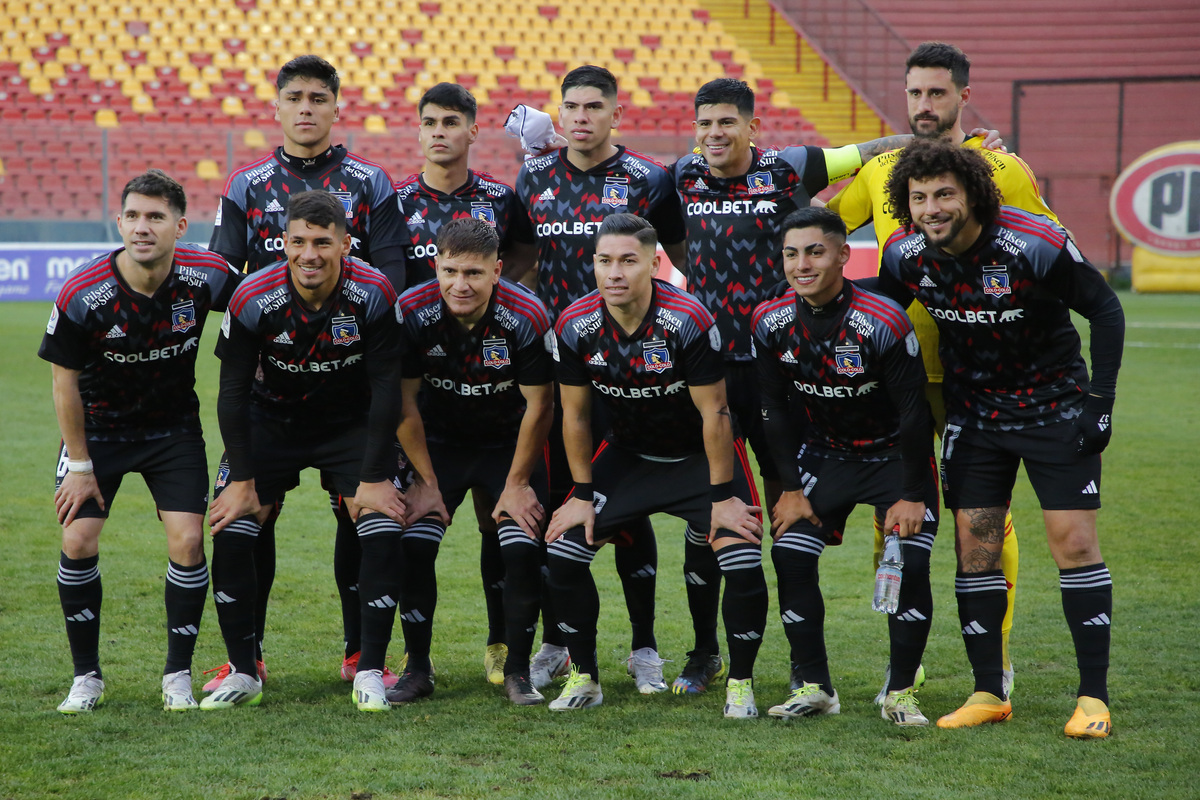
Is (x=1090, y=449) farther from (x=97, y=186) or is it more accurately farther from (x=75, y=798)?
(x=97, y=186)

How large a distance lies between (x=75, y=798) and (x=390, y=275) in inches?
88.3

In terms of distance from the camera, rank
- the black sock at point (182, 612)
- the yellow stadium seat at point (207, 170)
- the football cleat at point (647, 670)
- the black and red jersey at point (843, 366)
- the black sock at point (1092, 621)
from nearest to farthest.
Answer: the black sock at point (1092, 621) < the black and red jersey at point (843, 366) < the black sock at point (182, 612) < the football cleat at point (647, 670) < the yellow stadium seat at point (207, 170)

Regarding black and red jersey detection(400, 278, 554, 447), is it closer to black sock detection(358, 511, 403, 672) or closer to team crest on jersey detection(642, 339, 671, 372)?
team crest on jersey detection(642, 339, 671, 372)

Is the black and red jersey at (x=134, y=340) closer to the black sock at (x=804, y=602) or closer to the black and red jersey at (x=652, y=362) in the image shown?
the black and red jersey at (x=652, y=362)

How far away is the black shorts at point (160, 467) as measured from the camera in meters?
4.36

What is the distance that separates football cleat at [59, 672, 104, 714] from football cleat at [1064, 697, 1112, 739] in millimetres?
3415

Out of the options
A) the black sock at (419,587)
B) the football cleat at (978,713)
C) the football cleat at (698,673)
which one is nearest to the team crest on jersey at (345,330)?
the black sock at (419,587)

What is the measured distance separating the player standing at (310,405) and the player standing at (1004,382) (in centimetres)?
200

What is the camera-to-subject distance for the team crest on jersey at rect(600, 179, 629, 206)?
489cm

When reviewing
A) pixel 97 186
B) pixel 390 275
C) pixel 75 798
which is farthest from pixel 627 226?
pixel 97 186

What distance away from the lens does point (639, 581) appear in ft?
15.9

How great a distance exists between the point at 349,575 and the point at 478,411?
0.95 meters

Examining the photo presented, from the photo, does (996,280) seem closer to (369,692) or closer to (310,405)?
(310,405)

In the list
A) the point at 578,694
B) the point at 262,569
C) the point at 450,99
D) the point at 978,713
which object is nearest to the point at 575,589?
the point at 578,694
